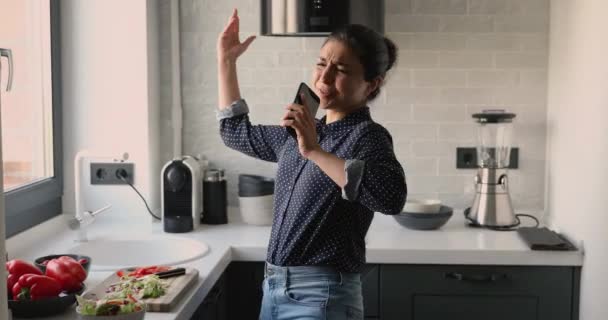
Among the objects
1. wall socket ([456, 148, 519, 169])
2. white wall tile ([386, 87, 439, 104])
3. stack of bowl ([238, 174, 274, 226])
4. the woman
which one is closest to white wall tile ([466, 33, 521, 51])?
white wall tile ([386, 87, 439, 104])

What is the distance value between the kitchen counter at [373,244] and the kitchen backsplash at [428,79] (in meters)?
0.37

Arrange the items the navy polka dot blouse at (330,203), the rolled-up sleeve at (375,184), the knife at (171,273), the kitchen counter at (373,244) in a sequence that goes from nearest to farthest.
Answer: the rolled-up sleeve at (375,184) < the navy polka dot blouse at (330,203) < the knife at (171,273) < the kitchen counter at (373,244)

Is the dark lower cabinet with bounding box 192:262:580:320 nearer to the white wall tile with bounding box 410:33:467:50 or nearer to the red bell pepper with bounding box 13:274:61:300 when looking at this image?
the red bell pepper with bounding box 13:274:61:300

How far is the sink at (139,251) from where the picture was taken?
2.88 meters

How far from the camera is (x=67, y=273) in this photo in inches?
81.9

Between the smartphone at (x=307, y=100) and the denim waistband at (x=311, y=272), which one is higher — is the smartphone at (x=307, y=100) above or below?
above

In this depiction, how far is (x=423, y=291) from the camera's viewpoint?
2.81 metres

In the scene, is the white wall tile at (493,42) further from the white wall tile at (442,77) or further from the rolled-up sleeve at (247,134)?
the rolled-up sleeve at (247,134)

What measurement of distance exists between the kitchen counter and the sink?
3cm

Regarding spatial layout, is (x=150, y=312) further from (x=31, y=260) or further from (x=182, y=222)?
(x=182, y=222)

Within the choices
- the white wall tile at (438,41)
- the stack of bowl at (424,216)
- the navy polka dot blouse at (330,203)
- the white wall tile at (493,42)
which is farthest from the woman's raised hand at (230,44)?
the white wall tile at (493,42)

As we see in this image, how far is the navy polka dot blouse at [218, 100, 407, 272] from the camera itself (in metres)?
2.02

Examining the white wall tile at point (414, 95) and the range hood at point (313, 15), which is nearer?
the range hood at point (313, 15)

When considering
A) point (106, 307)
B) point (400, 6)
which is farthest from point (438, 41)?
point (106, 307)
